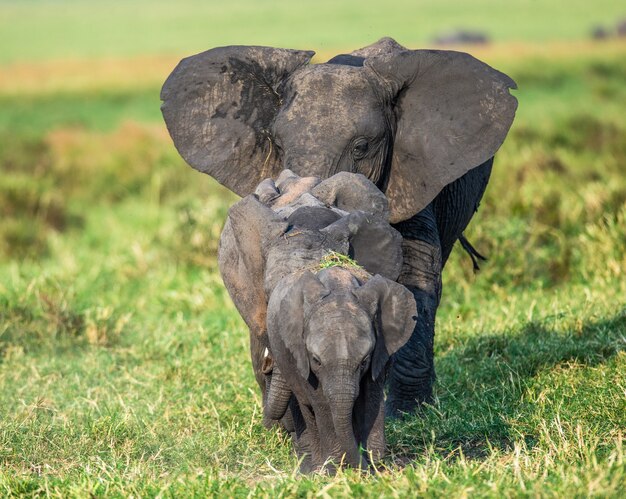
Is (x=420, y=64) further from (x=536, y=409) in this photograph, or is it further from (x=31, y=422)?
(x=31, y=422)

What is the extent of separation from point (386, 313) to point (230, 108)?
231 cm

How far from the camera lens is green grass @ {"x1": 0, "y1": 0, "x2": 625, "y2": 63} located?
6172cm

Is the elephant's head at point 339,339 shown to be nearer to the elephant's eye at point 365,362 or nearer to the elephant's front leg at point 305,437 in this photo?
the elephant's eye at point 365,362

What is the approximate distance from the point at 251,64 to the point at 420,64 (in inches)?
33.2

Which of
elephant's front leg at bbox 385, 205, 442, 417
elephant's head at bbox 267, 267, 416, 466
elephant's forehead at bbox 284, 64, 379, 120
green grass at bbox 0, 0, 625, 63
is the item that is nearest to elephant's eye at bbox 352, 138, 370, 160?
elephant's forehead at bbox 284, 64, 379, 120

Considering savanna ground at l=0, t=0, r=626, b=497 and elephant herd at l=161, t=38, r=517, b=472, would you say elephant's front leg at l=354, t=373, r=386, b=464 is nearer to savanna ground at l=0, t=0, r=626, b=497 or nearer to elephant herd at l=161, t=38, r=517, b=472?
elephant herd at l=161, t=38, r=517, b=472

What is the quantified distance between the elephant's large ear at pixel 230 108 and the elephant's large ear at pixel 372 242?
149 cm

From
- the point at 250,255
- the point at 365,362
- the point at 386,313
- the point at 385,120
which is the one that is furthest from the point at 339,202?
the point at 385,120

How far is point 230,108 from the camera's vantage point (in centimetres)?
604

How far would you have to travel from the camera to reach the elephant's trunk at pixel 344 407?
384 cm

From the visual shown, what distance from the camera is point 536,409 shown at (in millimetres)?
5637

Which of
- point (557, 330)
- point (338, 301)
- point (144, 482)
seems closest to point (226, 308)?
point (557, 330)

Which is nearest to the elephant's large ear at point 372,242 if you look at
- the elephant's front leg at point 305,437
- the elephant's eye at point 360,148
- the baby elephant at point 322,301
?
the baby elephant at point 322,301

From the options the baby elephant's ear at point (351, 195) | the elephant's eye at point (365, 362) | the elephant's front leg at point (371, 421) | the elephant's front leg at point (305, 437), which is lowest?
the elephant's front leg at point (305, 437)
